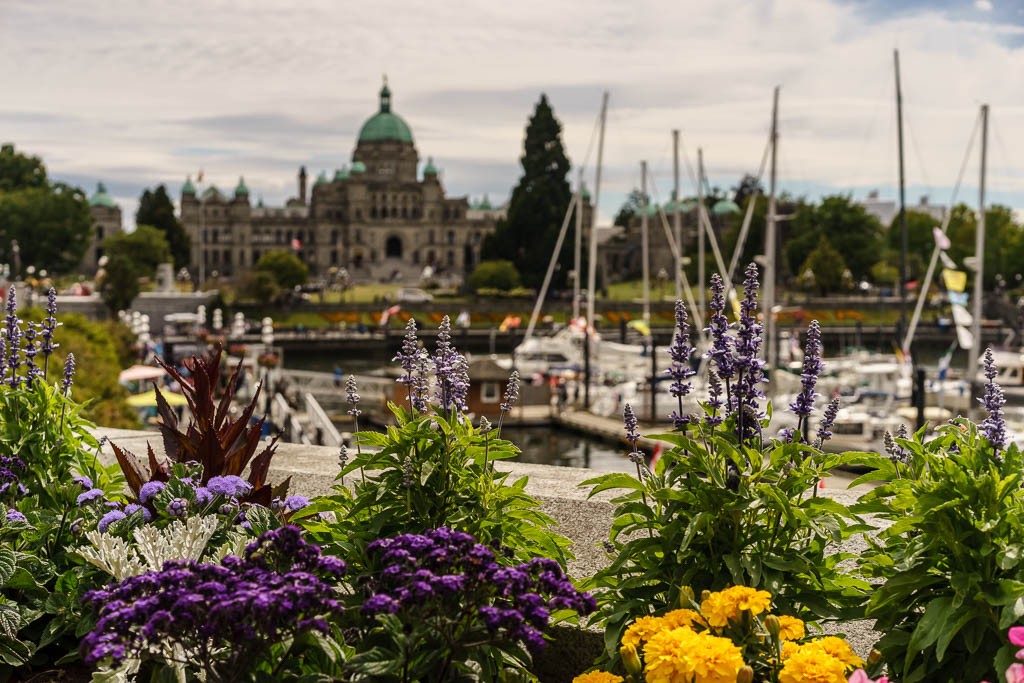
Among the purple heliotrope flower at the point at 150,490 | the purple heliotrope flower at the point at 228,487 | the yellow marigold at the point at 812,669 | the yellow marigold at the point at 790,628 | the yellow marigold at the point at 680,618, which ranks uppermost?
the purple heliotrope flower at the point at 228,487

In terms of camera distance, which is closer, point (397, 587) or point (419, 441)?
point (397, 587)

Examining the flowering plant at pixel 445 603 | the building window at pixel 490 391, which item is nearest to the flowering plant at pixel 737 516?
the flowering plant at pixel 445 603

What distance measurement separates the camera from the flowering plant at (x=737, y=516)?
12.2 feet

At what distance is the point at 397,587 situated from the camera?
3387mm

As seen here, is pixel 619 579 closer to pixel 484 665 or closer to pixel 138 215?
pixel 484 665

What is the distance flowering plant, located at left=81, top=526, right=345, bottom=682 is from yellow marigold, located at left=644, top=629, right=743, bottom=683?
0.85 m

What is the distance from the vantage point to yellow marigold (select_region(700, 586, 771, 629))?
3420 mm

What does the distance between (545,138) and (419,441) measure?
89575 mm

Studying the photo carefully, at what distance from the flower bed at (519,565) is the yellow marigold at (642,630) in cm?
1

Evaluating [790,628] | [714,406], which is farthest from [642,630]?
[714,406]

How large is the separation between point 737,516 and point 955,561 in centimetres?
62

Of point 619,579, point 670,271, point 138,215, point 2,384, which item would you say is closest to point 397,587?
point 619,579

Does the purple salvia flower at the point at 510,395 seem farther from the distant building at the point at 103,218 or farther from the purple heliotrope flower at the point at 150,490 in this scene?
the distant building at the point at 103,218

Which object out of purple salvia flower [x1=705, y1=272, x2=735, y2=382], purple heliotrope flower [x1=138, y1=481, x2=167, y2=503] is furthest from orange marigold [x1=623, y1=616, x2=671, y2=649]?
purple heliotrope flower [x1=138, y1=481, x2=167, y2=503]
